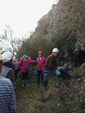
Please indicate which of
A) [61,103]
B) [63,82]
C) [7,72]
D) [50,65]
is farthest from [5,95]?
[63,82]

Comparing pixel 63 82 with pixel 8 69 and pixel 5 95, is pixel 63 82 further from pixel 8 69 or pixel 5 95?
pixel 5 95

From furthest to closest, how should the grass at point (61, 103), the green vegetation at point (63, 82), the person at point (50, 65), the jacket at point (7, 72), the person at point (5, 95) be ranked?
the person at point (50, 65) → the green vegetation at point (63, 82) → the grass at point (61, 103) → the jacket at point (7, 72) → the person at point (5, 95)

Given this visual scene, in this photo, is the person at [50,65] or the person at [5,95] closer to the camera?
the person at [5,95]

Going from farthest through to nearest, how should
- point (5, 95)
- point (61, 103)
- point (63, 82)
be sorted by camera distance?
1. point (63, 82)
2. point (61, 103)
3. point (5, 95)

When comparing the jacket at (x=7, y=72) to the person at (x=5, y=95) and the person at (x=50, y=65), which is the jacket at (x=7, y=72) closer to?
the person at (x=5, y=95)

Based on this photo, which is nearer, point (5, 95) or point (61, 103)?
point (5, 95)

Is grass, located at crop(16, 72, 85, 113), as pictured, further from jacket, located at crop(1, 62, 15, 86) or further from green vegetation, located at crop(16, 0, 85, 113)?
jacket, located at crop(1, 62, 15, 86)

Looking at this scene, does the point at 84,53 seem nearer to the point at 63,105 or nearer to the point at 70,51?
the point at 70,51

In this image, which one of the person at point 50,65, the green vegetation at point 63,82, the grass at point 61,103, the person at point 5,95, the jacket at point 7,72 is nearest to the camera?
the person at point 5,95

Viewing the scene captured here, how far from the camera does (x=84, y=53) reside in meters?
8.15

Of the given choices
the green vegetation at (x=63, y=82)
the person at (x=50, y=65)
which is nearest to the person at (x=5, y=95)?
the green vegetation at (x=63, y=82)

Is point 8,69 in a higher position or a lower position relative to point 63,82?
higher

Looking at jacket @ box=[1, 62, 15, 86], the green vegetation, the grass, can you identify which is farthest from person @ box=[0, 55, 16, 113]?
the grass

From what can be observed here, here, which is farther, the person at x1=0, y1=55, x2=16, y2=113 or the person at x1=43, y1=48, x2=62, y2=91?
the person at x1=43, y1=48, x2=62, y2=91
